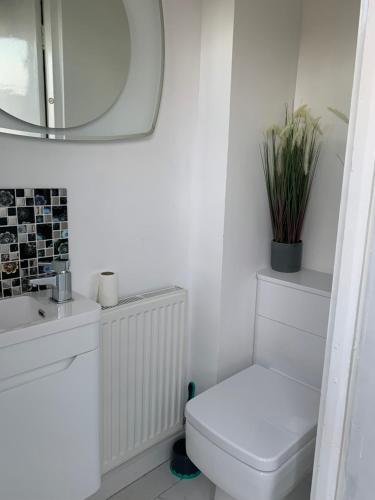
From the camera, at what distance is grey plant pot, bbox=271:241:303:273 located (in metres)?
1.56

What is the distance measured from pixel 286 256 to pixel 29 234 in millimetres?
950

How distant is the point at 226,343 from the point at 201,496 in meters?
0.55

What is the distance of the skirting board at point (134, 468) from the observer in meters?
1.38

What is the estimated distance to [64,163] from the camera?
3.74 ft

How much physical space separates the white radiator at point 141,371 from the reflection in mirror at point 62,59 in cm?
60

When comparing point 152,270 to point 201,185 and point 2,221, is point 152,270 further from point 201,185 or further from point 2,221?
point 2,221

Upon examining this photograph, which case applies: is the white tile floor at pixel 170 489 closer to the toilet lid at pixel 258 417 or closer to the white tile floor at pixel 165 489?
the white tile floor at pixel 165 489

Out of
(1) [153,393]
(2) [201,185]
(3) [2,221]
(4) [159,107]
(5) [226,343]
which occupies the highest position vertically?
(4) [159,107]

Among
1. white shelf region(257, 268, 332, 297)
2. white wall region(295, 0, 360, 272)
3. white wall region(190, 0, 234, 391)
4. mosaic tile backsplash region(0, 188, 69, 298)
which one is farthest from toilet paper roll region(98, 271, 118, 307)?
white wall region(295, 0, 360, 272)

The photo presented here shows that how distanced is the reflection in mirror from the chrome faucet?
0.38m

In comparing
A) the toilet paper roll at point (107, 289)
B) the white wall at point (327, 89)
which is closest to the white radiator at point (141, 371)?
the toilet paper roll at point (107, 289)

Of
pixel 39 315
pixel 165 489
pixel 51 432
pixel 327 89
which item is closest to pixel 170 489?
pixel 165 489

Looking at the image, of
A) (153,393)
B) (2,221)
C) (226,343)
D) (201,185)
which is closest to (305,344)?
→ (226,343)

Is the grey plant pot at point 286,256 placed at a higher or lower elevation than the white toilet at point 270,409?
higher
